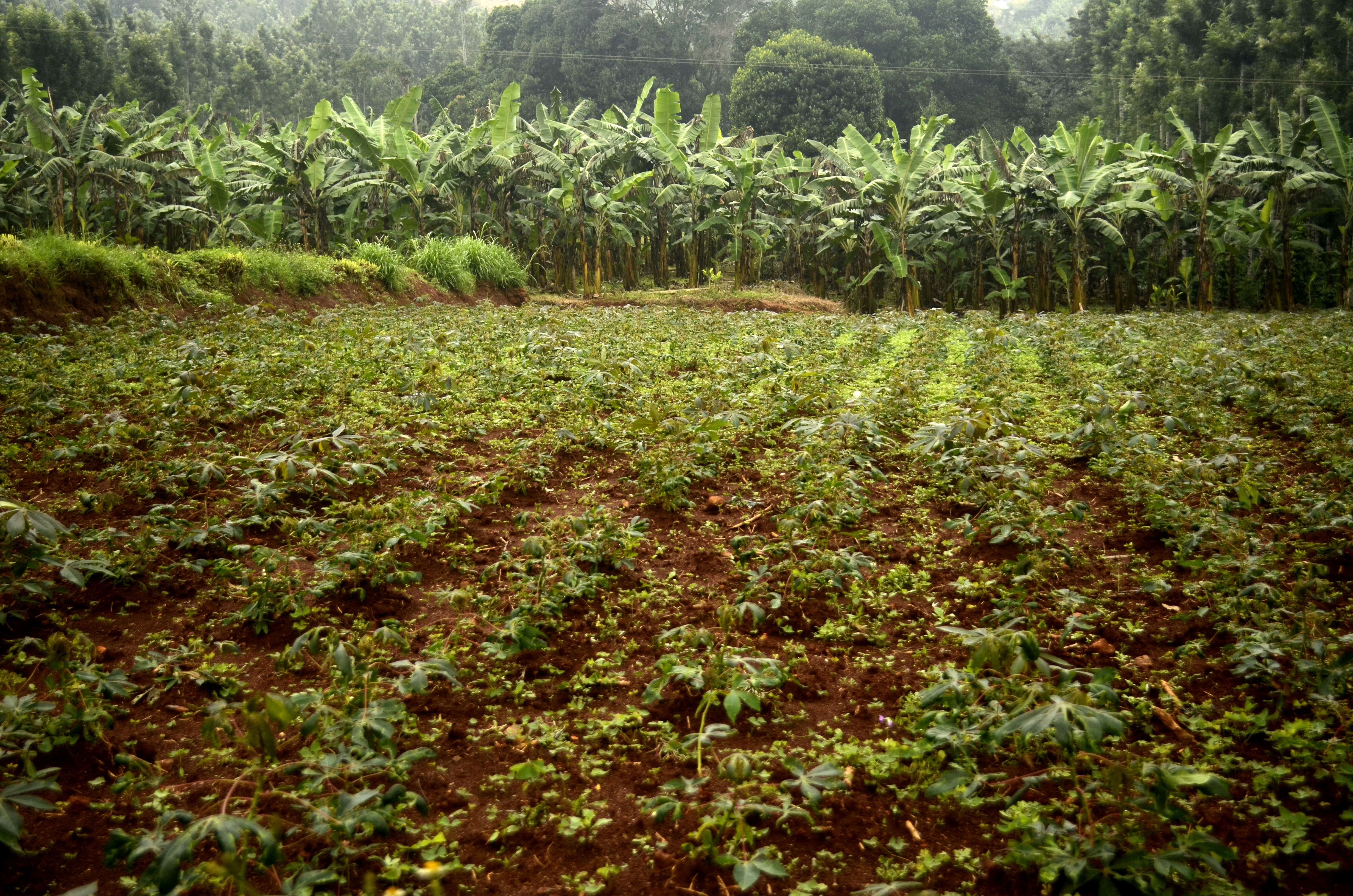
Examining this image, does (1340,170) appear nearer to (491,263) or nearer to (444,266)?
(491,263)

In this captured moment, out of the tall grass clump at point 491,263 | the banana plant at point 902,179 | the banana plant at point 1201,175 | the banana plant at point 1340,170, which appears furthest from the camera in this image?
the banana plant at point 902,179

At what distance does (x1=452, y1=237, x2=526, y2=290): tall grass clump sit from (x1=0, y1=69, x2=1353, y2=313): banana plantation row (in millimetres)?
1264

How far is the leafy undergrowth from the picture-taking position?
2057 millimetres

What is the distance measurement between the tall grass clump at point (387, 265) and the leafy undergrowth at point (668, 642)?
25.5ft

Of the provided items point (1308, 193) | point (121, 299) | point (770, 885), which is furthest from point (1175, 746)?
point (1308, 193)

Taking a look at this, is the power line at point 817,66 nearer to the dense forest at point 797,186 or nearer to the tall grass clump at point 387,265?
the dense forest at point 797,186

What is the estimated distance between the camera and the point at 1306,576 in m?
3.01

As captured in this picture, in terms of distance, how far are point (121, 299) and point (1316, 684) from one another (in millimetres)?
10493

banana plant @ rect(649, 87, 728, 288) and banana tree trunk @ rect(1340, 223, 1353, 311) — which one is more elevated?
banana plant @ rect(649, 87, 728, 288)

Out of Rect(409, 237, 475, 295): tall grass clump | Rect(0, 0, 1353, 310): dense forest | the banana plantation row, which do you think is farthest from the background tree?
Rect(409, 237, 475, 295): tall grass clump

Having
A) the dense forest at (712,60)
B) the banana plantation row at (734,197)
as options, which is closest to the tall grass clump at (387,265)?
the banana plantation row at (734,197)

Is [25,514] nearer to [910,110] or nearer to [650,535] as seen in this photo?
[650,535]

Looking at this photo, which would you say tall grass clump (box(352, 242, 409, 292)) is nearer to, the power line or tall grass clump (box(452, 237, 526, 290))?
tall grass clump (box(452, 237, 526, 290))

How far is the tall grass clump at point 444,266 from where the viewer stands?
14.7m
